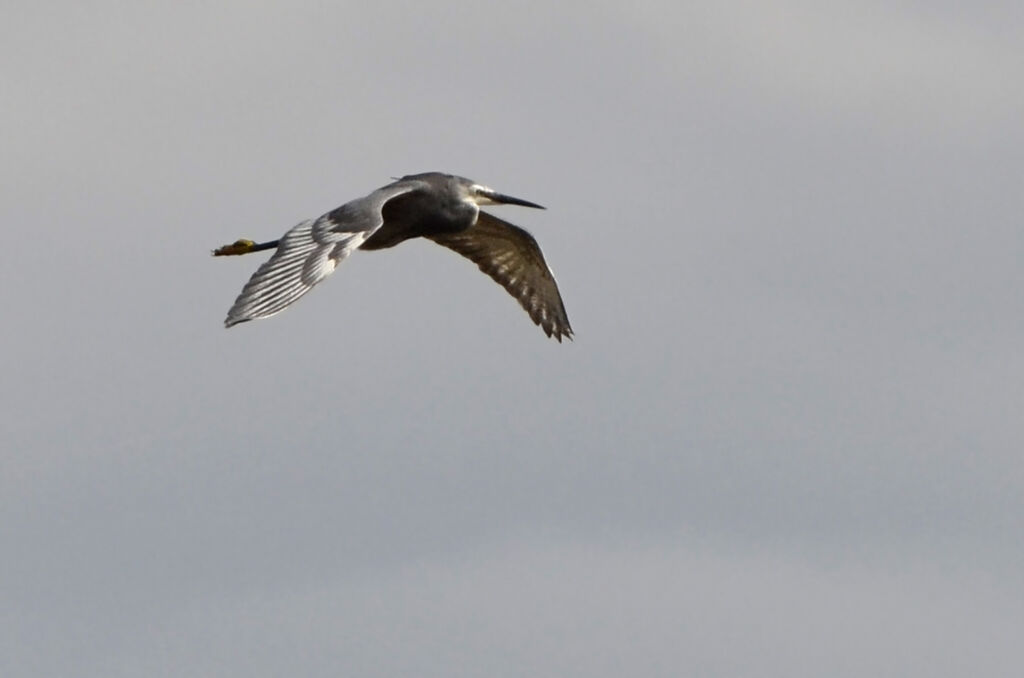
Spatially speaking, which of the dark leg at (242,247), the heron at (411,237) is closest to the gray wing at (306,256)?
the heron at (411,237)

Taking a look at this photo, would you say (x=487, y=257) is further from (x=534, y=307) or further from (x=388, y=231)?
(x=388, y=231)

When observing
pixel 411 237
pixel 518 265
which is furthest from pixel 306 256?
pixel 518 265

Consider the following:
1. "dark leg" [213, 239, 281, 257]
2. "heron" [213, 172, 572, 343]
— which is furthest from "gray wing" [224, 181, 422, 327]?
"dark leg" [213, 239, 281, 257]

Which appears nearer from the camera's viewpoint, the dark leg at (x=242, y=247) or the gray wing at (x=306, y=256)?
the gray wing at (x=306, y=256)

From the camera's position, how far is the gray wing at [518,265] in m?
37.6

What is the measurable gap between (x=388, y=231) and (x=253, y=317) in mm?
5080

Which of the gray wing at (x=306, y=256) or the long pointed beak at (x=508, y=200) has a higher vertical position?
the long pointed beak at (x=508, y=200)

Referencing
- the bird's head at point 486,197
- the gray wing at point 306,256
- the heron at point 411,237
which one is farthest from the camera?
the bird's head at point 486,197

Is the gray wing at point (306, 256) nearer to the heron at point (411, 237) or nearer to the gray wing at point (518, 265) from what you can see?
the heron at point (411, 237)

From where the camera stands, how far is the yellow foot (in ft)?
121

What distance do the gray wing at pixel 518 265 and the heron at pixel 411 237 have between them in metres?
0.01

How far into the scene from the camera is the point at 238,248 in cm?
3688

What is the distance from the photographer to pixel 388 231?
34688 millimetres

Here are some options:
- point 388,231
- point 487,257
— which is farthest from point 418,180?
point 487,257
